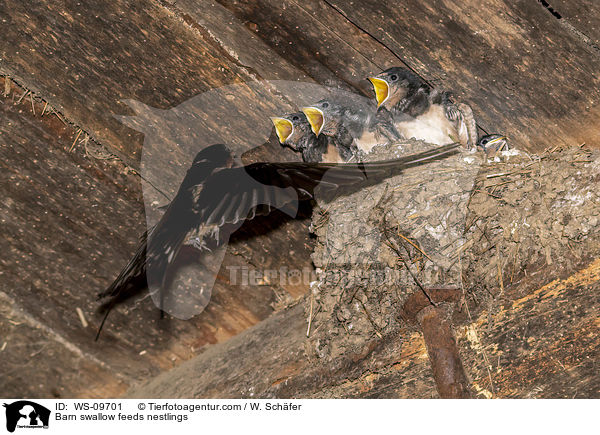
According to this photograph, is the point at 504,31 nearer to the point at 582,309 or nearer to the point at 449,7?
the point at 449,7

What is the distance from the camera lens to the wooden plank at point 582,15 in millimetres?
2730

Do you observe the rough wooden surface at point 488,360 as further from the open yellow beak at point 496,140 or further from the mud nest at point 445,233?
the open yellow beak at point 496,140

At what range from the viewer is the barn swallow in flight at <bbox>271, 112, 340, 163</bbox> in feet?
11.3

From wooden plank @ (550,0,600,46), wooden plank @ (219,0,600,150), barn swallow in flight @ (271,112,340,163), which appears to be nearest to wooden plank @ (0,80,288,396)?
barn swallow in flight @ (271,112,340,163)

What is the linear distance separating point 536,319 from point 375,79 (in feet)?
4.67

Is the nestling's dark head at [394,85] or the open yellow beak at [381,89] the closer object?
the nestling's dark head at [394,85]

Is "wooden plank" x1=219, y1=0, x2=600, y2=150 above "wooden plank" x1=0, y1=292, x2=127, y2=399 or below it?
above

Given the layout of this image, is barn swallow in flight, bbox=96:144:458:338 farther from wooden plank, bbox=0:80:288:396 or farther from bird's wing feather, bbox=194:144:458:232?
wooden plank, bbox=0:80:288:396

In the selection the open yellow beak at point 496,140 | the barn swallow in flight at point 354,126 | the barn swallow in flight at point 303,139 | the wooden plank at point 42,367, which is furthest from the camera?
the wooden plank at point 42,367

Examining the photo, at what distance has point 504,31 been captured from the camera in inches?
114

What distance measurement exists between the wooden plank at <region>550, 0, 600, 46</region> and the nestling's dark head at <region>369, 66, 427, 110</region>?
749 millimetres

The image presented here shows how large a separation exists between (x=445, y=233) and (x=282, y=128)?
3.22 ft
